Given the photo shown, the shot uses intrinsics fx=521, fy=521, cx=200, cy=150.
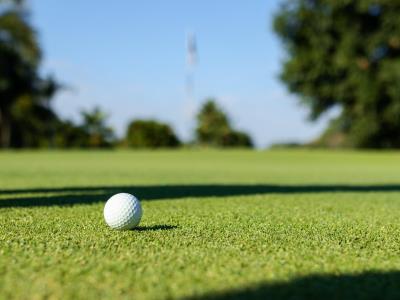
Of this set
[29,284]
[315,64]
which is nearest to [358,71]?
[315,64]

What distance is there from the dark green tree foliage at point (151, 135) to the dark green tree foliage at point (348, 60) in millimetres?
24102

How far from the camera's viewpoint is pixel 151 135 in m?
56.2

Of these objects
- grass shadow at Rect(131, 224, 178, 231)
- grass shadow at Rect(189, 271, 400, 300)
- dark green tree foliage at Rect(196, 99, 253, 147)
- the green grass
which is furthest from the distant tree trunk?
grass shadow at Rect(189, 271, 400, 300)

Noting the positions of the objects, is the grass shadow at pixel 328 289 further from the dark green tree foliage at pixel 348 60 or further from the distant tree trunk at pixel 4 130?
the distant tree trunk at pixel 4 130

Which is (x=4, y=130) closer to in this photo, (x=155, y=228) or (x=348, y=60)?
(x=348, y=60)

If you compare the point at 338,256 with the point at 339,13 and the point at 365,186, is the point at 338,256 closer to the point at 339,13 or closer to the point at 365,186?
the point at 365,186

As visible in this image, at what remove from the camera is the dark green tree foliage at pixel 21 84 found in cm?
4828

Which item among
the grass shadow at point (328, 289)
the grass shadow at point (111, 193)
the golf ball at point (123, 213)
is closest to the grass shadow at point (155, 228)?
the golf ball at point (123, 213)

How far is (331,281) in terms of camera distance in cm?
324

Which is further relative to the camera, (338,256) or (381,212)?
(381,212)

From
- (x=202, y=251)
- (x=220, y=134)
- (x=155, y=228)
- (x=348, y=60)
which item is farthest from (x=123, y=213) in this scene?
(x=220, y=134)

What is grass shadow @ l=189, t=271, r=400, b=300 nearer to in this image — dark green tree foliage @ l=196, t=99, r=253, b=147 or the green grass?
the green grass

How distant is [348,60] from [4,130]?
35.7 metres

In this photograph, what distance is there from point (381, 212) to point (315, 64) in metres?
26.3
